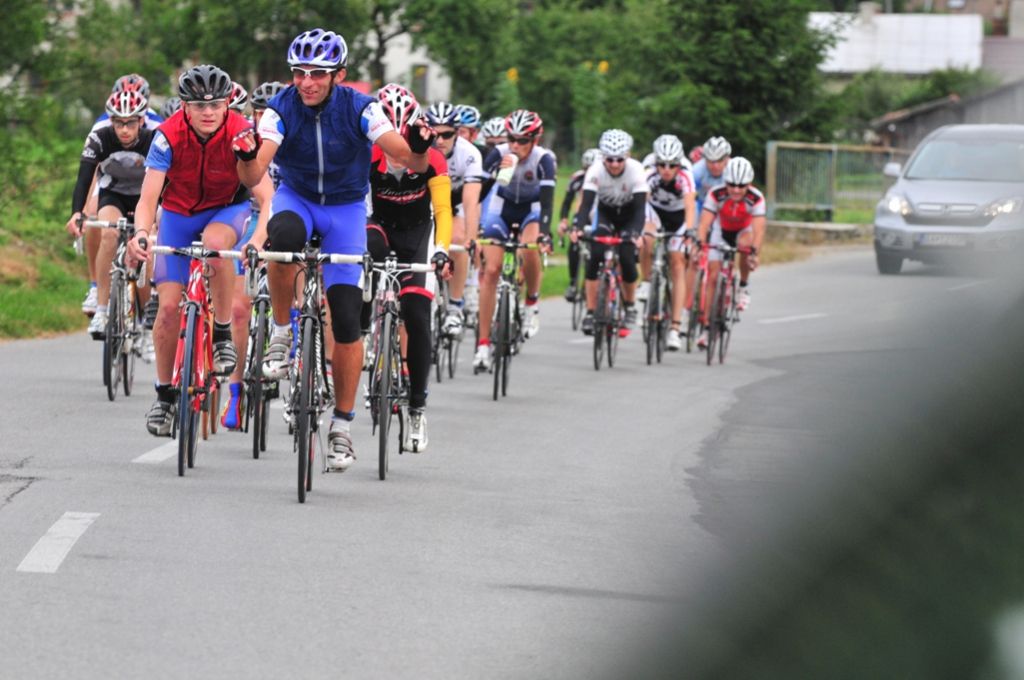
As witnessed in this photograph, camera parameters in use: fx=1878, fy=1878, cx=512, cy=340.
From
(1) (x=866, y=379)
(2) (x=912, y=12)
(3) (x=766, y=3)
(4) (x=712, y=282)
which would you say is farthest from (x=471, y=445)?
(3) (x=766, y=3)

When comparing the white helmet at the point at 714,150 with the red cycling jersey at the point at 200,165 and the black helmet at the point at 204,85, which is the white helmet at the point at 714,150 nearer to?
the red cycling jersey at the point at 200,165

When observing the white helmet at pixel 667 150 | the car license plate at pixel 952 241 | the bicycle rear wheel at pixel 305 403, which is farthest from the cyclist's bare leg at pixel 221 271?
the white helmet at pixel 667 150

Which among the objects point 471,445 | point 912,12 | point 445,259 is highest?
point 912,12

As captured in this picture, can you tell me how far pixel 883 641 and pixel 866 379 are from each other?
208 millimetres

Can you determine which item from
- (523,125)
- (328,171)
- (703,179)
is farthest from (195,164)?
(703,179)

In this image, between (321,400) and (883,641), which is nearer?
(883,641)

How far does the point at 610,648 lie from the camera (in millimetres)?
904

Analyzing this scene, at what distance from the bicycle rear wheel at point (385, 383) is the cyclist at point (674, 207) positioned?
697cm

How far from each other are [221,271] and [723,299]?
7.41m

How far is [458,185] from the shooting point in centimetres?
1296

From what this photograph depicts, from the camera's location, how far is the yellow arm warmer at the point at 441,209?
838cm

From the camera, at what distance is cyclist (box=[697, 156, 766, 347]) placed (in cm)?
1568

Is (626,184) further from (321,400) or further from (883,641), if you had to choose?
(883,641)

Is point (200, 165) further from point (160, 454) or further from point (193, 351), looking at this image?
point (160, 454)
